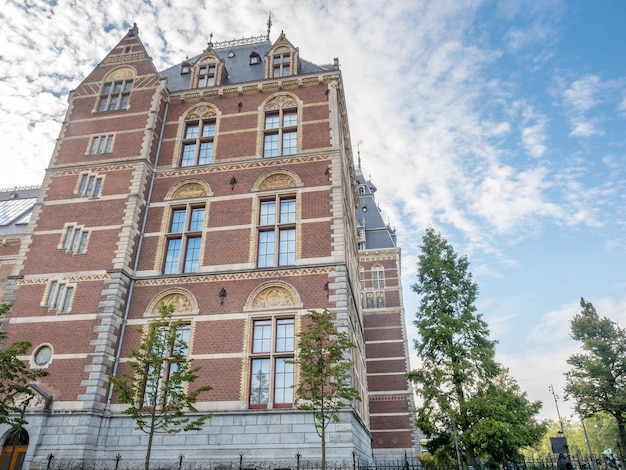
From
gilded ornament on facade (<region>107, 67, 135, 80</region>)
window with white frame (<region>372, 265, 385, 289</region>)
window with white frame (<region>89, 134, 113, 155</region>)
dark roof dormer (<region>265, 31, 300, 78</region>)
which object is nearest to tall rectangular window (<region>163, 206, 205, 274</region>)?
window with white frame (<region>89, 134, 113, 155</region>)

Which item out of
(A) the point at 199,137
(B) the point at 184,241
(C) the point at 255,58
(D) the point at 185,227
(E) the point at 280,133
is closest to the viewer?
(B) the point at 184,241

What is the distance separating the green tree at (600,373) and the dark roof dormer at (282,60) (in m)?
29.5

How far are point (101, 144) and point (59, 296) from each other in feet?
24.5

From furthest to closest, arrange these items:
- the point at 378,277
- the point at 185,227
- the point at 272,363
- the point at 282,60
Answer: the point at 378,277 < the point at 282,60 < the point at 185,227 < the point at 272,363

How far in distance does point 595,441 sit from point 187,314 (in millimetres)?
59354

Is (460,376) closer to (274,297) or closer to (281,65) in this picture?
(274,297)

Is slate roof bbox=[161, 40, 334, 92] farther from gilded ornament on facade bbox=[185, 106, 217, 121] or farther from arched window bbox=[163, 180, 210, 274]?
arched window bbox=[163, 180, 210, 274]

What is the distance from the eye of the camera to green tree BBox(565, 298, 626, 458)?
29891mm

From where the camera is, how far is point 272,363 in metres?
15.0

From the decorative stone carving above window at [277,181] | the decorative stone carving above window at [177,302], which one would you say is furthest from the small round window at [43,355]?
the decorative stone carving above window at [277,181]

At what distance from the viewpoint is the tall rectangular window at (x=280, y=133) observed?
63.7ft

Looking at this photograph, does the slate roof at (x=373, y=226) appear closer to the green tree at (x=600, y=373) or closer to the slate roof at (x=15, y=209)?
the green tree at (x=600, y=373)

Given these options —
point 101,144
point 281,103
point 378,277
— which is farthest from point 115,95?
point 378,277

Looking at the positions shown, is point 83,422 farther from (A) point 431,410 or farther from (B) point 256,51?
(B) point 256,51
